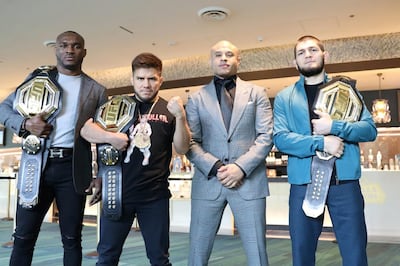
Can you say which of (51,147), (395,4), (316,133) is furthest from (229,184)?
(395,4)

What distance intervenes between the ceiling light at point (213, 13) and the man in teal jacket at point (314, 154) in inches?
121

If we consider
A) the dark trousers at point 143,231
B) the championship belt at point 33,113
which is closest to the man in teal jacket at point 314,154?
the dark trousers at point 143,231

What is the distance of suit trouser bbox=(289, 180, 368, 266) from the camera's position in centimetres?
178

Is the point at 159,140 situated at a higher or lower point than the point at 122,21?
lower

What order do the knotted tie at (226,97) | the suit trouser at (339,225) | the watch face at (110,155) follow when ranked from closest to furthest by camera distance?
1. the suit trouser at (339,225)
2. the watch face at (110,155)
3. the knotted tie at (226,97)

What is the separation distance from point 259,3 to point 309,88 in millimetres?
2983

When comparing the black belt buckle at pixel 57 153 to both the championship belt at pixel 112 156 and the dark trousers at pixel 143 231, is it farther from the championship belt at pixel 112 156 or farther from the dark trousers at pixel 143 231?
the dark trousers at pixel 143 231

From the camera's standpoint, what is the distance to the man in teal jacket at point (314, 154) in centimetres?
180

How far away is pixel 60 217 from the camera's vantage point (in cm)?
203

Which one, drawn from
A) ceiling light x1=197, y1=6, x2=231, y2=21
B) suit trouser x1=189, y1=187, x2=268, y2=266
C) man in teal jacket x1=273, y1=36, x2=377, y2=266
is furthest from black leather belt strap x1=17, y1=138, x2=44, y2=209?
ceiling light x1=197, y1=6, x2=231, y2=21

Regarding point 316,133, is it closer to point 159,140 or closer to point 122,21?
point 159,140

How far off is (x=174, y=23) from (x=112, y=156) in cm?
384

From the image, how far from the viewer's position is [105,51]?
6.65 metres

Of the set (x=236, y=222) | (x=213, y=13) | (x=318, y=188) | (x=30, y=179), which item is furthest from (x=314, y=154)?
(x=213, y=13)
